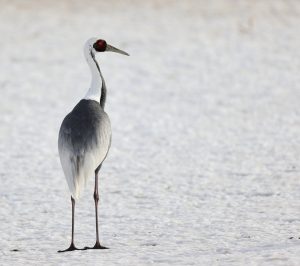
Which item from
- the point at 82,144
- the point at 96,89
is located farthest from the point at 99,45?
the point at 82,144

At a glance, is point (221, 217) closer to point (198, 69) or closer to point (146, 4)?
point (198, 69)

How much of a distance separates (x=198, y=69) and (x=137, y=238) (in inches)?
376

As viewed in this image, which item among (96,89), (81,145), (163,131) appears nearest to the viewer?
(81,145)

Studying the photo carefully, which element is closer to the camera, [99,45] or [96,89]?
[96,89]

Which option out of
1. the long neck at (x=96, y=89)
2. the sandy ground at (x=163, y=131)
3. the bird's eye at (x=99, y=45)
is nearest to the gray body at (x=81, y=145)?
the long neck at (x=96, y=89)

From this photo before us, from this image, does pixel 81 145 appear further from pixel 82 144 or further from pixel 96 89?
pixel 96 89

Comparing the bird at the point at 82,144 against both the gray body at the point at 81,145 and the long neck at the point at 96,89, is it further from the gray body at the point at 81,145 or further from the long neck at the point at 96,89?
the long neck at the point at 96,89

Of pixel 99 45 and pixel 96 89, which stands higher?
pixel 99 45

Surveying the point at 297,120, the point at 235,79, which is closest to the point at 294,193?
the point at 297,120

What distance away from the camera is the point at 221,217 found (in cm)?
812

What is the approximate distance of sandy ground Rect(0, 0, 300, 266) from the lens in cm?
739

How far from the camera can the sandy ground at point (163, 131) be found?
739 cm

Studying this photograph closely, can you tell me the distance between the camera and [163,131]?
1262cm

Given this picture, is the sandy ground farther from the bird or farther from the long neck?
the long neck
